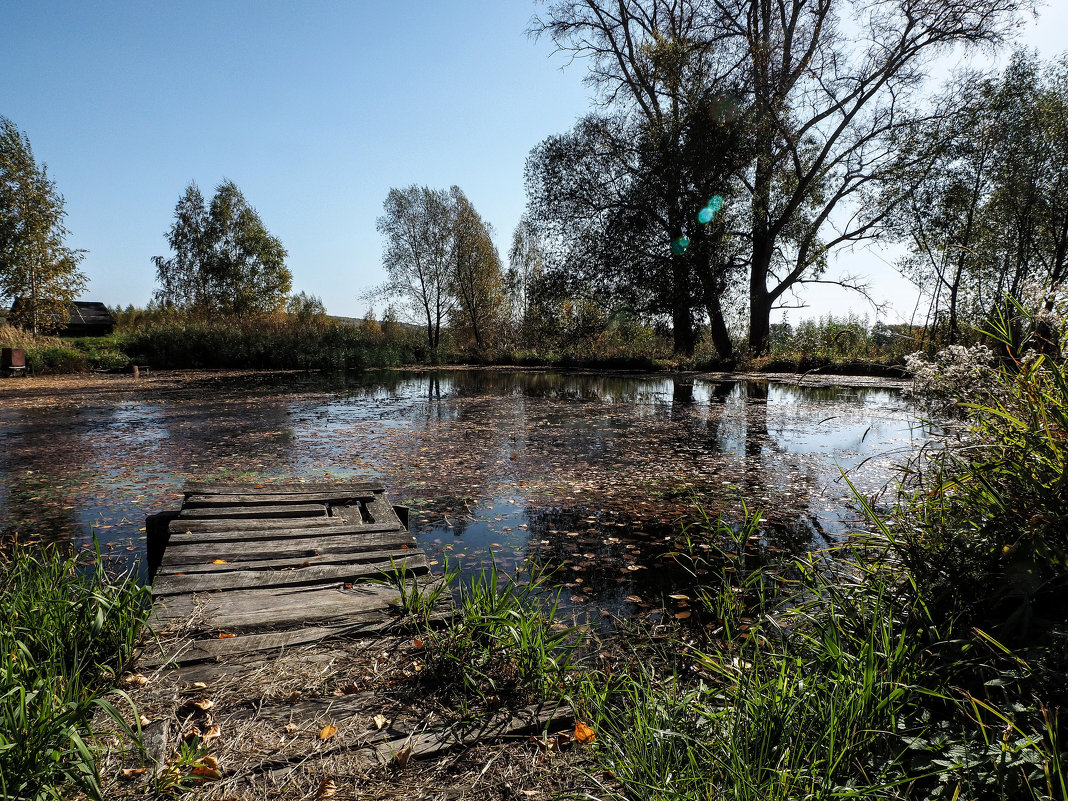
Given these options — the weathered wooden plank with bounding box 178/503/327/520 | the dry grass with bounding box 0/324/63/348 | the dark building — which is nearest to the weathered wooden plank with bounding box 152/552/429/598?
the weathered wooden plank with bounding box 178/503/327/520

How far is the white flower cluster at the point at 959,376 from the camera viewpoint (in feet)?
8.18

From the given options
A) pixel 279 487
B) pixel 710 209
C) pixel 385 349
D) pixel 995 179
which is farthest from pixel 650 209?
pixel 279 487

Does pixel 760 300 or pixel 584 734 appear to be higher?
pixel 760 300

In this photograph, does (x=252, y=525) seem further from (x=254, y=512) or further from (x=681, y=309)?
(x=681, y=309)

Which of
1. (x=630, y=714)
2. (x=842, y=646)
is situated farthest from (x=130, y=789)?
(x=842, y=646)

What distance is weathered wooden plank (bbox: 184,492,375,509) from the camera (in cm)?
428

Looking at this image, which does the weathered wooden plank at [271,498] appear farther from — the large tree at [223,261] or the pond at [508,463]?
the large tree at [223,261]

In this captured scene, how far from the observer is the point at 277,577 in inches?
115

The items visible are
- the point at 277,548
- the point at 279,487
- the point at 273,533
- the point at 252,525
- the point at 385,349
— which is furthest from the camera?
the point at 385,349

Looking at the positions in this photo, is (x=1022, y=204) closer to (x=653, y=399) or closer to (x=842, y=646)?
(x=653, y=399)

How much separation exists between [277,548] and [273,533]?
29 cm

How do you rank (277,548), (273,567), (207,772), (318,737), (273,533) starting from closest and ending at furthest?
(207,772)
(318,737)
(273,567)
(277,548)
(273,533)

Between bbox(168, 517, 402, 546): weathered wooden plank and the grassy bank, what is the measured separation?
823mm

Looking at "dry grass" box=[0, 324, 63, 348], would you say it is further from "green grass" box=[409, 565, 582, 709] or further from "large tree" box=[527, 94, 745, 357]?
"green grass" box=[409, 565, 582, 709]
